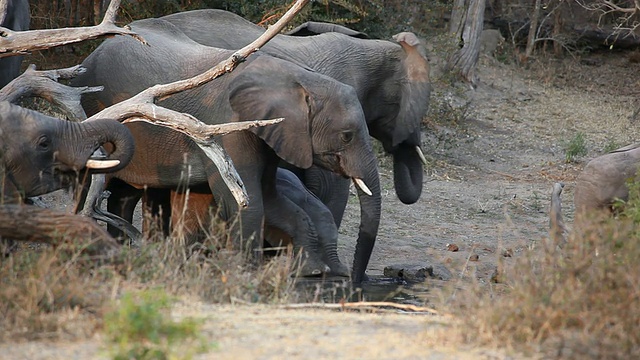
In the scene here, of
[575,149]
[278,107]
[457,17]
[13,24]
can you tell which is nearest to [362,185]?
[278,107]

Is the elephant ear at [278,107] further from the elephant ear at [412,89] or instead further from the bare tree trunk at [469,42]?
the bare tree trunk at [469,42]

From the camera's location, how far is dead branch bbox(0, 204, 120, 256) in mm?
6188

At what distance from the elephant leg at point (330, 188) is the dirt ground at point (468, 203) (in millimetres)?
503

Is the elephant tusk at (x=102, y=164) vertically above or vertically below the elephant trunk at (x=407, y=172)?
above

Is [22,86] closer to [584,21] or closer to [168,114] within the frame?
[168,114]

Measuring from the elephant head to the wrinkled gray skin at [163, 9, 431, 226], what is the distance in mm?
3208

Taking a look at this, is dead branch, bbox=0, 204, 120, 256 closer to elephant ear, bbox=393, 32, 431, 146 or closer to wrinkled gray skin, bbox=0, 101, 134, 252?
wrinkled gray skin, bbox=0, 101, 134, 252

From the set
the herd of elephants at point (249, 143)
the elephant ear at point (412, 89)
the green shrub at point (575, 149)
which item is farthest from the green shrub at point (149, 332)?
the green shrub at point (575, 149)

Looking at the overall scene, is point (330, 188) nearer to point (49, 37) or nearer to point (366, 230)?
point (366, 230)

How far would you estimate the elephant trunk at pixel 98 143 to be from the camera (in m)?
7.46

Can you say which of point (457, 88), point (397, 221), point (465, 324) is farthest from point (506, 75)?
point (465, 324)

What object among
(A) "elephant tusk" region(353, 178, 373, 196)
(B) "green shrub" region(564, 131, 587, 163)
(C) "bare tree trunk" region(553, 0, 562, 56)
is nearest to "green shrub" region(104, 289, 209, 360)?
(A) "elephant tusk" region(353, 178, 373, 196)

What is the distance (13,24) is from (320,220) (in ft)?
9.46

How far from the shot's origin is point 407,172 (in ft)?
36.2
